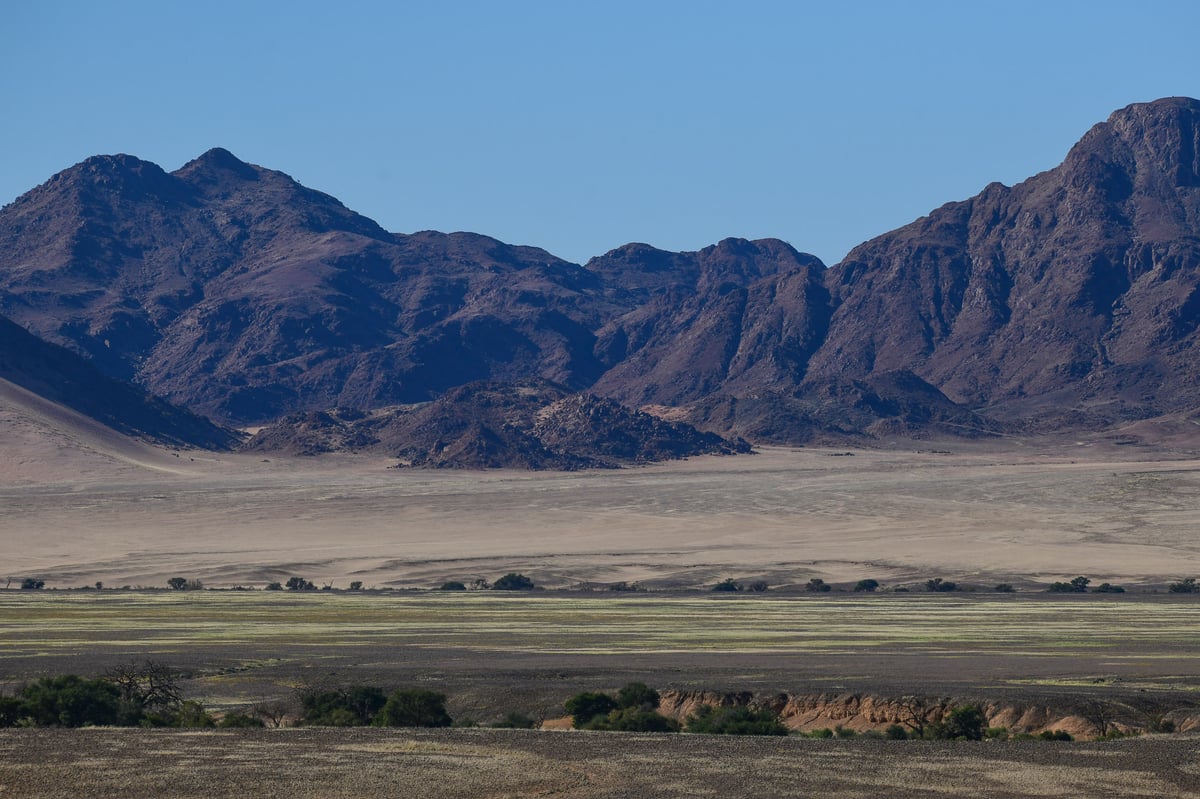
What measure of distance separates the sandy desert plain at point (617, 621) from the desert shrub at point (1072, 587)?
176 centimetres

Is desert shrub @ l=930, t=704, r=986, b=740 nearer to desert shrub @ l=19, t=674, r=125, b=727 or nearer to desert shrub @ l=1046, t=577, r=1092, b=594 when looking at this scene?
desert shrub @ l=19, t=674, r=125, b=727

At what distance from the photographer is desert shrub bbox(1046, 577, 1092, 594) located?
10559 centimetres

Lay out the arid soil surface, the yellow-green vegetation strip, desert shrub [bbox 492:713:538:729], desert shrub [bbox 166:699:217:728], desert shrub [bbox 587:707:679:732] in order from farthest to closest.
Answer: the arid soil surface < the yellow-green vegetation strip < desert shrub [bbox 492:713:538:729] < desert shrub [bbox 587:707:679:732] < desert shrub [bbox 166:699:217:728]

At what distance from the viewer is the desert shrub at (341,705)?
45656 millimetres

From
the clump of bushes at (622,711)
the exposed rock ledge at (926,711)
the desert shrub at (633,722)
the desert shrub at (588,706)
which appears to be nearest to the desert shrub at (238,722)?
the desert shrub at (588,706)

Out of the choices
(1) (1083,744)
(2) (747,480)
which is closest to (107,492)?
(2) (747,480)

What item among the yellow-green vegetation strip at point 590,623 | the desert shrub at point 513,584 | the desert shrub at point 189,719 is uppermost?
the desert shrub at point 189,719

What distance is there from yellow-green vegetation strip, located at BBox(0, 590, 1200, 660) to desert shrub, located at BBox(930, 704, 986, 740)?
19.9 m

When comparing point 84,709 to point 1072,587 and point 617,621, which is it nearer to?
point 617,621

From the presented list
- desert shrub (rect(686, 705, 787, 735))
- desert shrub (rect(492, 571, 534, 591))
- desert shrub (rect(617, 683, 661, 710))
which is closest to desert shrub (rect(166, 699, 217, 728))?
desert shrub (rect(617, 683, 661, 710))

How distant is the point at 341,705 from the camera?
47.8m

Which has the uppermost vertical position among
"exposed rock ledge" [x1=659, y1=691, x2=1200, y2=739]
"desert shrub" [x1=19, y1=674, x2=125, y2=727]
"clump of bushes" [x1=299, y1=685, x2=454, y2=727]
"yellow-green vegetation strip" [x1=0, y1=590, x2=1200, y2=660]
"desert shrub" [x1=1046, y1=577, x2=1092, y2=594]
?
"desert shrub" [x1=19, y1=674, x2=125, y2=727]

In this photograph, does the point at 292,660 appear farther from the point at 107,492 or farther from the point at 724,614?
the point at 107,492

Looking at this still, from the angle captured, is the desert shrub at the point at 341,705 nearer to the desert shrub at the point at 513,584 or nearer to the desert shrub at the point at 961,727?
the desert shrub at the point at 961,727
